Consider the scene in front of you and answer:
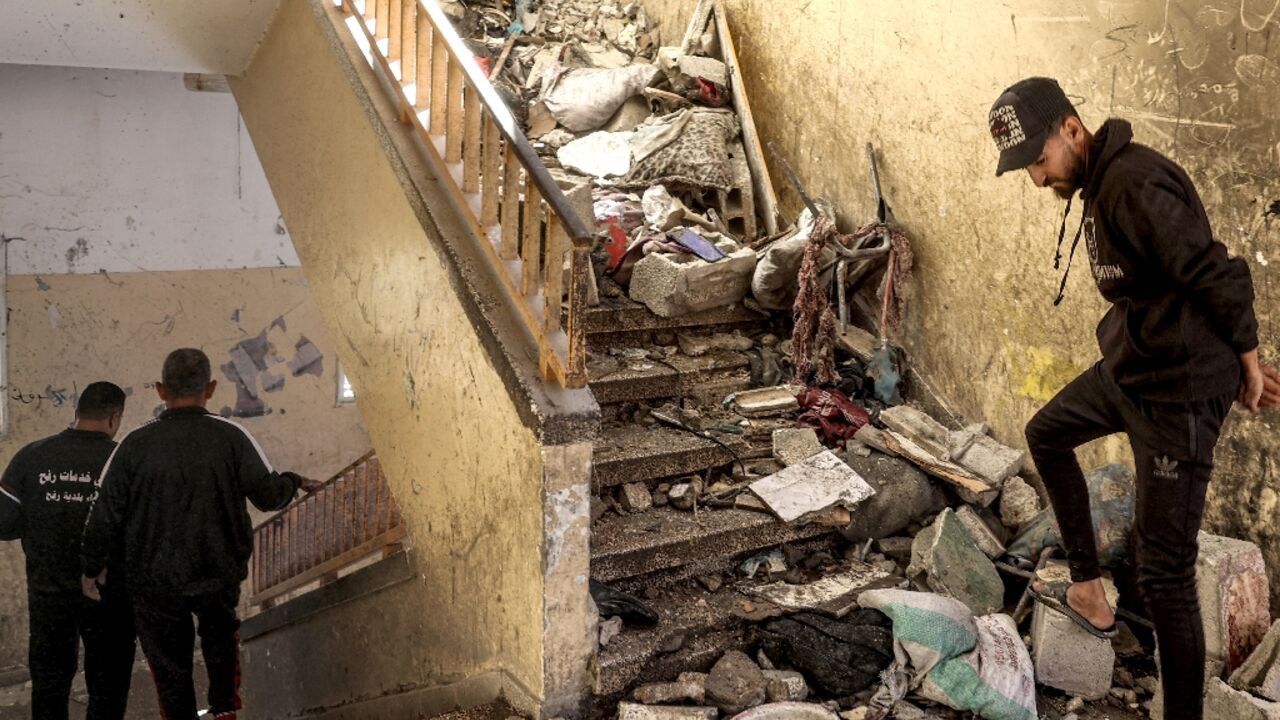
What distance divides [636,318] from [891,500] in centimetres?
154

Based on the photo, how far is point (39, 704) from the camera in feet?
17.9

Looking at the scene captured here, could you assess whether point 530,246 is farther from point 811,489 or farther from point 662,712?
point 811,489

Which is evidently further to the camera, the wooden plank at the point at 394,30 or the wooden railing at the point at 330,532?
the wooden railing at the point at 330,532

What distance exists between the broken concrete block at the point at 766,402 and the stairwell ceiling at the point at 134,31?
2.99m

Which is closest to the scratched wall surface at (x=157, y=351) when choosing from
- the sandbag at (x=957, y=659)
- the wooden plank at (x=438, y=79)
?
the wooden plank at (x=438, y=79)

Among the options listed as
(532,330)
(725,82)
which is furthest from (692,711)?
(725,82)

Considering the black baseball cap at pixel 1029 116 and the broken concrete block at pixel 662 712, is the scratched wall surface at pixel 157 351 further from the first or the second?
the black baseball cap at pixel 1029 116

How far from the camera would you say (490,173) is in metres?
3.39

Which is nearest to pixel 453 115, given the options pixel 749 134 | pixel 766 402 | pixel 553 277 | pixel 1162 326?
pixel 553 277

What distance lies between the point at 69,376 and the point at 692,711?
6.03m

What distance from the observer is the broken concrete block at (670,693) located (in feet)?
11.0

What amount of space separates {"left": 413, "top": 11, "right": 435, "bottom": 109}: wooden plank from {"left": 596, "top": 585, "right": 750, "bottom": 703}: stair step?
210cm

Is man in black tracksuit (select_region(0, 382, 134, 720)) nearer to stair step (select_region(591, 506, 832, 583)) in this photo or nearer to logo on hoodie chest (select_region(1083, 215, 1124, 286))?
stair step (select_region(591, 506, 832, 583))

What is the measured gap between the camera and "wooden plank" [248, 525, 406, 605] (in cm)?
469
